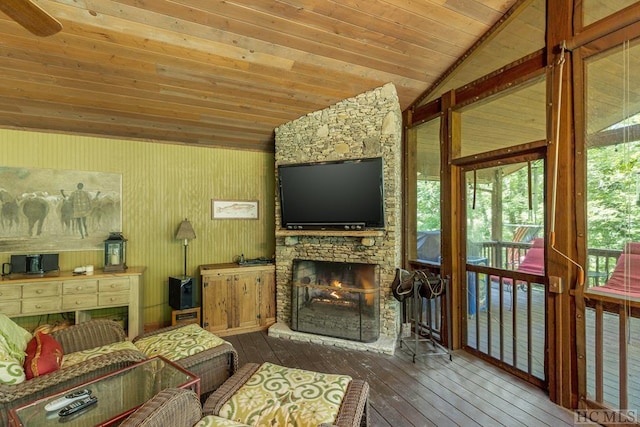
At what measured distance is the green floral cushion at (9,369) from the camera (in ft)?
5.59

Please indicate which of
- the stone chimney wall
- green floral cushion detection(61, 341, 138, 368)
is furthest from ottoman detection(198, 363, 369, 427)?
the stone chimney wall

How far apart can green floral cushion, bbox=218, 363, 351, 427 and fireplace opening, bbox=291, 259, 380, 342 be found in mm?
1589

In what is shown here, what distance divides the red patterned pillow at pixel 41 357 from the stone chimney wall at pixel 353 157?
2.51 m

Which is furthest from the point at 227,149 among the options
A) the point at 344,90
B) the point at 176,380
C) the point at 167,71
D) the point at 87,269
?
the point at 176,380

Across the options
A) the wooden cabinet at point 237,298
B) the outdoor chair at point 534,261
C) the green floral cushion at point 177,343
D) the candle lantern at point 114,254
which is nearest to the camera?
the green floral cushion at point 177,343

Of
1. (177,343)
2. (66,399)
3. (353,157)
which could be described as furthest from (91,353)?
(353,157)

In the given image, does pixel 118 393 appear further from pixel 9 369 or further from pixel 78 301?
pixel 78 301

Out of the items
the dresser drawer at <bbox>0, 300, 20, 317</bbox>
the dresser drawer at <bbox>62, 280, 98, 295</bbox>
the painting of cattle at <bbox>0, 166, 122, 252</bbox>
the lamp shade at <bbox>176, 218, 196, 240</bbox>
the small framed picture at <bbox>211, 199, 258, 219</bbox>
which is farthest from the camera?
the small framed picture at <bbox>211, 199, 258, 219</bbox>

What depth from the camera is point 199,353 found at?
2.41m

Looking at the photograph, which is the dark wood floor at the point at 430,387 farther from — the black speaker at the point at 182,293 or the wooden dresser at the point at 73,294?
the wooden dresser at the point at 73,294

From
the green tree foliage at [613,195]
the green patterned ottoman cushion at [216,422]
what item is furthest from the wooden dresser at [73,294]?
the green tree foliage at [613,195]

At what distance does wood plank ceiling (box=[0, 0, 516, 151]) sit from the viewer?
8.34 feet

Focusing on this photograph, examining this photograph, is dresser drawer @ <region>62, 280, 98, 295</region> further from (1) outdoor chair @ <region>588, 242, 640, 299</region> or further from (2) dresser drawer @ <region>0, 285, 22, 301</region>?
(1) outdoor chair @ <region>588, 242, 640, 299</region>

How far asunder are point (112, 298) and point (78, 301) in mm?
319
